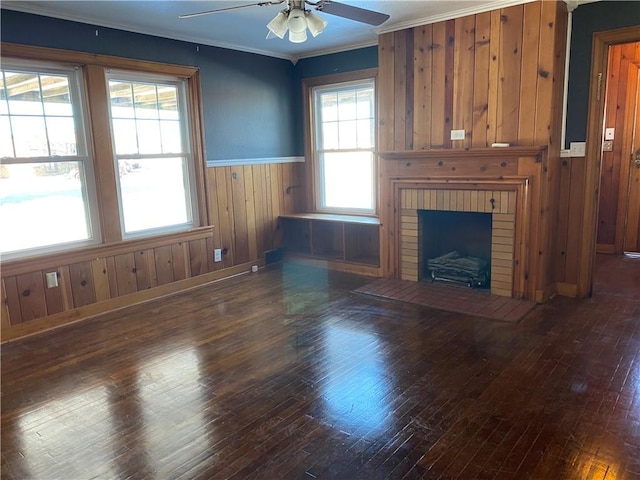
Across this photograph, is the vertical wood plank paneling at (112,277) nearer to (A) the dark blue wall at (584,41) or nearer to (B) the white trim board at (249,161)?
(B) the white trim board at (249,161)

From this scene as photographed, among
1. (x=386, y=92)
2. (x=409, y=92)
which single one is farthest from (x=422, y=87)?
(x=386, y=92)

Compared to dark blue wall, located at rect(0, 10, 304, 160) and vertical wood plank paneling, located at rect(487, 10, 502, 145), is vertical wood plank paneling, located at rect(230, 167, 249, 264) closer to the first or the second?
dark blue wall, located at rect(0, 10, 304, 160)

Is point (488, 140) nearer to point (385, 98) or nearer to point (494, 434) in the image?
point (385, 98)

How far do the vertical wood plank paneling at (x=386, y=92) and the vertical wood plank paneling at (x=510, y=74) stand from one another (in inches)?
41.3

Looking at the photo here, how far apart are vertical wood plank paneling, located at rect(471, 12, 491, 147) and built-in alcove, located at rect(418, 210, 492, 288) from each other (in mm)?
835

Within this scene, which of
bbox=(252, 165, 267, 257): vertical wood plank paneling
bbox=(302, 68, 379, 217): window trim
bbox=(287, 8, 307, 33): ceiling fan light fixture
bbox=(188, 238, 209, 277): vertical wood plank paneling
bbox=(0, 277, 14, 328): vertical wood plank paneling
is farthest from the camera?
bbox=(252, 165, 267, 257): vertical wood plank paneling

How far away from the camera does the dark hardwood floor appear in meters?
2.12

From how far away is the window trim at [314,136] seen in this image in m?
5.34

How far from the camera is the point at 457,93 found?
4.29 meters

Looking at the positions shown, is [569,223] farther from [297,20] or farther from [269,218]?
[269,218]

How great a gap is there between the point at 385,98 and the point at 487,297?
2.17m

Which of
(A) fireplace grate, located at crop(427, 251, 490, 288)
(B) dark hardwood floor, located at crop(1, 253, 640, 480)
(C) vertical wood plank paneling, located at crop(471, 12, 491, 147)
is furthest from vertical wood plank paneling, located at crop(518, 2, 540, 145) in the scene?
(B) dark hardwood floor, located at crop(1, 253, 640, 480)

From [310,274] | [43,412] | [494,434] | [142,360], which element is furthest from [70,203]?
[494,434]

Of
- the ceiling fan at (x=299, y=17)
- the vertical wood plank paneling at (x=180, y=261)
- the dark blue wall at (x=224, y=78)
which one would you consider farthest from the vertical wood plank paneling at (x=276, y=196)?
the ceiling fan at (x=299, y=17)
